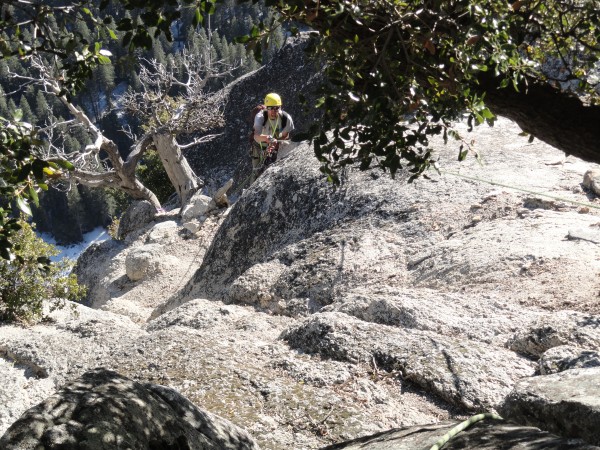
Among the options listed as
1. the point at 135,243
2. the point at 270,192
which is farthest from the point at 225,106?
the point at 270,192

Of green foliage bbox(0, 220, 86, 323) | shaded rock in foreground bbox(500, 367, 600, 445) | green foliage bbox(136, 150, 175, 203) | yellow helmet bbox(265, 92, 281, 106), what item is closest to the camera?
shaded rock in foreground bbox(500, 367, 600, 445)

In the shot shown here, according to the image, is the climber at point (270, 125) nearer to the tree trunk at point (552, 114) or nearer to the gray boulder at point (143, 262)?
the gray boulder at point (143, 262)

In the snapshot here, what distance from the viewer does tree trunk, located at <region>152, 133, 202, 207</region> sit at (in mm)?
19359

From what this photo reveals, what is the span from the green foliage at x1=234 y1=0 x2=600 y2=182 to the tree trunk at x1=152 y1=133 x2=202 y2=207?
1472 centimetres

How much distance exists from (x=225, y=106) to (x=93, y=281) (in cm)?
864

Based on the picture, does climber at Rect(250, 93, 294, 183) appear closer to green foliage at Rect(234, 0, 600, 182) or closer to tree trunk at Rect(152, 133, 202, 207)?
tree trunk at Rect(152, 133, 202, 207)

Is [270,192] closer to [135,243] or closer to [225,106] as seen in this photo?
[135,243]

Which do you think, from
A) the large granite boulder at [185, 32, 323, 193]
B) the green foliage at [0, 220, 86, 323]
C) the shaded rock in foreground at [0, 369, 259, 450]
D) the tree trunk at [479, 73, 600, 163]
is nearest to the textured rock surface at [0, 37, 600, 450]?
the green foliage at [0, 220, 86, 323]

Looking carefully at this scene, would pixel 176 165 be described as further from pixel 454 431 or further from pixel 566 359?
pixel 454 431

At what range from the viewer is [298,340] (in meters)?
6.61

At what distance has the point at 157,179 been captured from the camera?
76.5 feet

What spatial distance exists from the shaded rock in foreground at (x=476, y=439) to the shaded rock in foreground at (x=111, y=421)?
2.88 ft

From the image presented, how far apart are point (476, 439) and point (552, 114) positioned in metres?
2.24

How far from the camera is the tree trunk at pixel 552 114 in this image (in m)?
4.74
